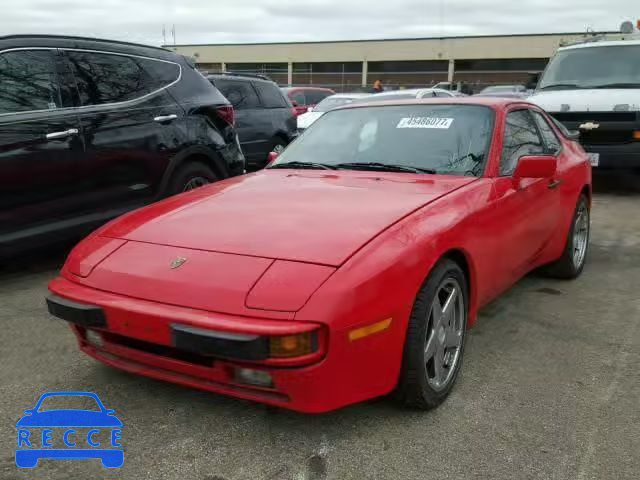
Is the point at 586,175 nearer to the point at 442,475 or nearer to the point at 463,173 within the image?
the point at 463,173

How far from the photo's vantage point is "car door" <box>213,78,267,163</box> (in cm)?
927

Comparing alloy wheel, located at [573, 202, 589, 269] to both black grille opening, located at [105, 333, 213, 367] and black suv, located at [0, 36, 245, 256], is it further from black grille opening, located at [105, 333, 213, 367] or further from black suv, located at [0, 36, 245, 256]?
black grille opening, located at [105, 333, 213, 367]

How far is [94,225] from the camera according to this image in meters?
4.77

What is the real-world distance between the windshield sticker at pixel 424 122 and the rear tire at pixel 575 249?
4.78 feet

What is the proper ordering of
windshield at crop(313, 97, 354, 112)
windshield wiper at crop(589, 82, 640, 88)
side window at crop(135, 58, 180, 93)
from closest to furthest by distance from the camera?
side window at crop(135, 58, 180, 93) < windshield wiper at crop(589, 82, 640, 88) < windshield at crop(313, 97, 354, 112)

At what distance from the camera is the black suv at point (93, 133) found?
432 cm

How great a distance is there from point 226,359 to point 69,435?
76 cm

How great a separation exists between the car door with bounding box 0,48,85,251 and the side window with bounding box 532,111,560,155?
3327 mm

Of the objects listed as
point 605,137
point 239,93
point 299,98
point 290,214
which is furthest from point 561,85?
point 299,98

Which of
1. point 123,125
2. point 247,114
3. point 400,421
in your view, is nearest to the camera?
point 400,421

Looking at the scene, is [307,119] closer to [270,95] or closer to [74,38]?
[270,95]

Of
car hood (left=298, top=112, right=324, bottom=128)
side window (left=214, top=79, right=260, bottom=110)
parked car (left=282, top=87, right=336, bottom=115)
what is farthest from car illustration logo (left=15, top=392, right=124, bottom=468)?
parked car (left=282, top=87, right=336, bottom=115)

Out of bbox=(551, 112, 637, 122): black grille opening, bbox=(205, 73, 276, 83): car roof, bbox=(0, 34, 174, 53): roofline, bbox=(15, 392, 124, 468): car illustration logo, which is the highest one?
bbox=(0, 34, 174, 53): roofline

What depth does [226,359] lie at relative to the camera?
2320mm
